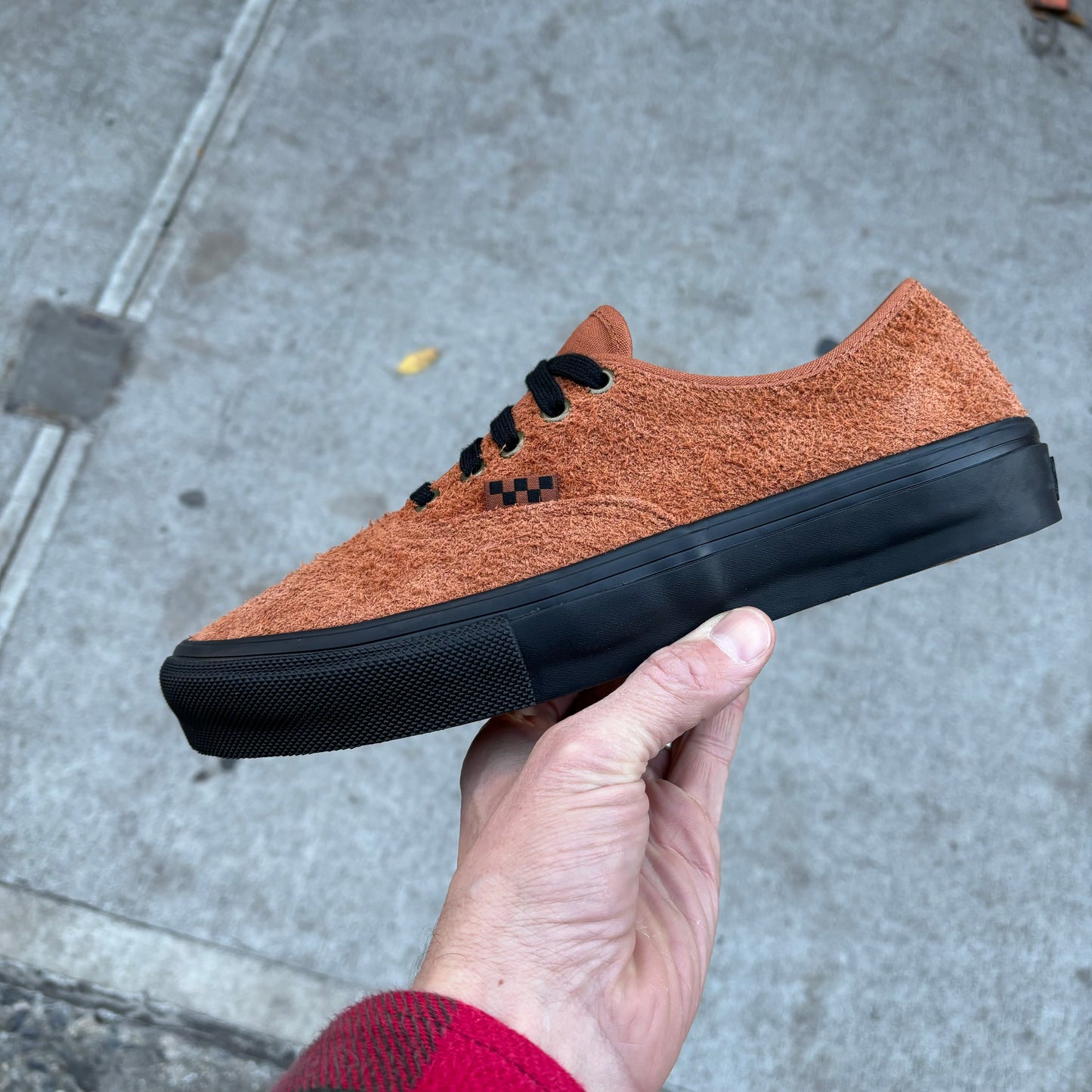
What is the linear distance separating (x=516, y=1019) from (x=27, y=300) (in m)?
2.54

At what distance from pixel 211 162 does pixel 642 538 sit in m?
2.17

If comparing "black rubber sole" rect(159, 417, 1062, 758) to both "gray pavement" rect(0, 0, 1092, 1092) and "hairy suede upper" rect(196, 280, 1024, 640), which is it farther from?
"gray pavement" rect(0, 0, 1092, 1092)

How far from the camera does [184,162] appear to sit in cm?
270

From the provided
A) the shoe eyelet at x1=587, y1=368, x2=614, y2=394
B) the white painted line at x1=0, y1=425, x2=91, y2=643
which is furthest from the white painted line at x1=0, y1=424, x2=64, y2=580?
the shoe eyelet at x1=587, y1=368, x2=614, y2=394

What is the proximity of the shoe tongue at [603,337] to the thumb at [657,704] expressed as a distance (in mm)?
535

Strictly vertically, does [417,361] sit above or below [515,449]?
below

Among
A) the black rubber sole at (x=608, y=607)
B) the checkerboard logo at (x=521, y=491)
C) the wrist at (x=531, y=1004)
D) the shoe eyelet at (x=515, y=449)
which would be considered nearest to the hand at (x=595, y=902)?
the wrist at (x=531, y=1004)


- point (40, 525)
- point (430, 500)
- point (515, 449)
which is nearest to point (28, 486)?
point (40, 525)

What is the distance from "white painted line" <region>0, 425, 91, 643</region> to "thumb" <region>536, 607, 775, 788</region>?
1839 millimetres

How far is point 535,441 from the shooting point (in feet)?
4.87

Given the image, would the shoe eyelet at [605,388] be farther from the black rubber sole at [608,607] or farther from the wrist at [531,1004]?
the wrist at [531,1004]

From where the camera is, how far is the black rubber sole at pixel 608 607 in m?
1.35

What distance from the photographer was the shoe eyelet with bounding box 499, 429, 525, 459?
1.50 m

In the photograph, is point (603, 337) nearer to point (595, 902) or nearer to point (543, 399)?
point (543, 399)
